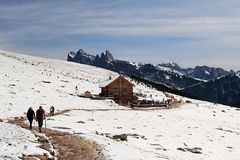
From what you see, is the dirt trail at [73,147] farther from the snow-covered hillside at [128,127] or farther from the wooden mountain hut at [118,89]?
the wooden mountain hut at [118,89]

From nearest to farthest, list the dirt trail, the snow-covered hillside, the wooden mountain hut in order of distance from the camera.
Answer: the dirt trail
the snow-covered hillside
the wooden mountain hut

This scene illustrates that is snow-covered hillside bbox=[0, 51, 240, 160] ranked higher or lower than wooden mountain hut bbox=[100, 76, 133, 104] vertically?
lower

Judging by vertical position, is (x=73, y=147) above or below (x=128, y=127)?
above

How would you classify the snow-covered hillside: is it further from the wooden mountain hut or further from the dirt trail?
the wooden mountain hut

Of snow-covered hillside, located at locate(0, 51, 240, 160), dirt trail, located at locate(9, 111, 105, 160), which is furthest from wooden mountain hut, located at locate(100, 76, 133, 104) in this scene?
dirt trail, located at locate(9, 111, 105, 160)

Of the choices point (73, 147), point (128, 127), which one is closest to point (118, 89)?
point (128, 127)

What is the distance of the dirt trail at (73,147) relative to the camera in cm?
2523

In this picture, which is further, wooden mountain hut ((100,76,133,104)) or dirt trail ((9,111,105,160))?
wooden mountain hut ((100,76,133,104))

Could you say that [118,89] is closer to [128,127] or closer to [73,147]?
[128,127]

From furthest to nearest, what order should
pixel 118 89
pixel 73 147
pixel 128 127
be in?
pixel 118 89, pixel 128 127, pixel 73 147

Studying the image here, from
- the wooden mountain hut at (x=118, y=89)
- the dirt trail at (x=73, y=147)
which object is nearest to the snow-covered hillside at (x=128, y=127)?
the dirt trail at (x=73, y=147)

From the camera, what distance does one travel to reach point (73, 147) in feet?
92.2

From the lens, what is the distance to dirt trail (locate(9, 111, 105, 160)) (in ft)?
82.8

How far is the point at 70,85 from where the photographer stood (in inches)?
3912
